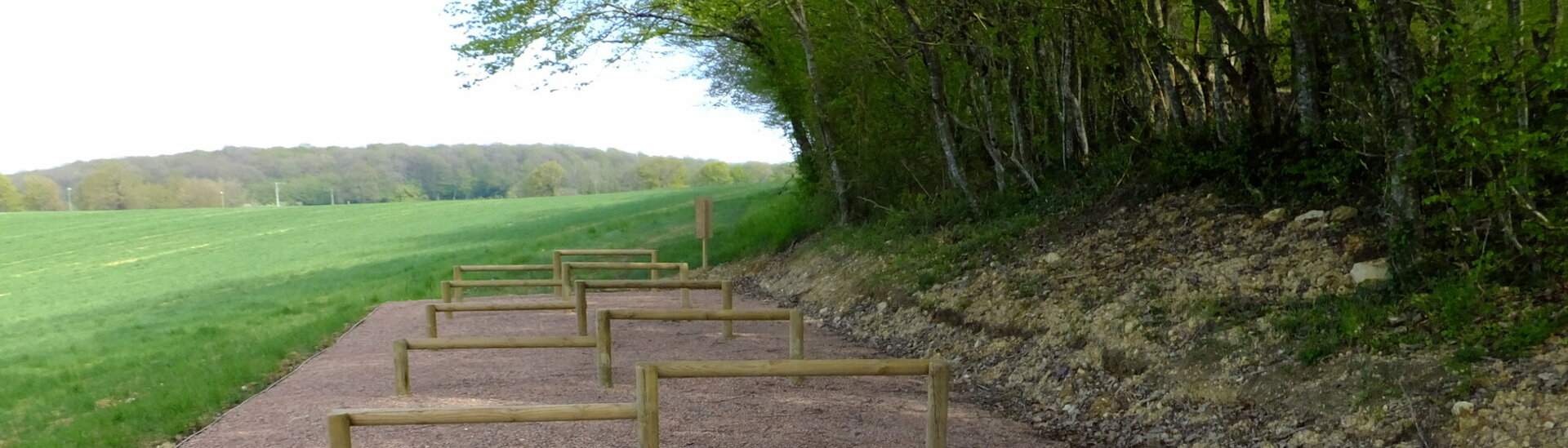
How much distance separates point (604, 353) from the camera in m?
7.49

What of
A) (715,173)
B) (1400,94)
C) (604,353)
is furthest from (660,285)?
(715,173)

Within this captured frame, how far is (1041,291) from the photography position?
8875 mm

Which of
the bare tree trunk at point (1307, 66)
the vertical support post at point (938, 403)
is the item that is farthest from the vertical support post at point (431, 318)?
the bare tree trunk at point (1307, 66)

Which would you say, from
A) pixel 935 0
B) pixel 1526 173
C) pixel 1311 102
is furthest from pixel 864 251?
pixel 1526 173

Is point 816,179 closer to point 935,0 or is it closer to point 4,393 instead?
point 935,0

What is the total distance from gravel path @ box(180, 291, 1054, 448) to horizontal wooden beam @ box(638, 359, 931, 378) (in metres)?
0.63

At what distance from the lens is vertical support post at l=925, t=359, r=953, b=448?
5133 millimetres

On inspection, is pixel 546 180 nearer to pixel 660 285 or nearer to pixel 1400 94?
pixel 660 285

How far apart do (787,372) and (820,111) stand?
37.0ft

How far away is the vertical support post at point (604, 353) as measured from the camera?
24.5 ft

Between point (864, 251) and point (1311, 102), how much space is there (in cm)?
708

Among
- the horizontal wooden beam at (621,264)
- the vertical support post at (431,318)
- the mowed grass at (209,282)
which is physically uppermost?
the horizontal wooden beam at (621,264)

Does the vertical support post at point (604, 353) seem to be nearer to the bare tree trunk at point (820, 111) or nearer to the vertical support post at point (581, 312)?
the vertical support post at point (581, 312)

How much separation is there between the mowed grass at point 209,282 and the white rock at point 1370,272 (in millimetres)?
7497
